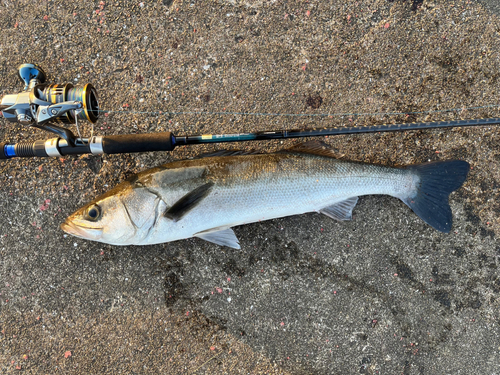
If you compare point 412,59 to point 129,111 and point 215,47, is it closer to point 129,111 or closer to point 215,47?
point 215,47

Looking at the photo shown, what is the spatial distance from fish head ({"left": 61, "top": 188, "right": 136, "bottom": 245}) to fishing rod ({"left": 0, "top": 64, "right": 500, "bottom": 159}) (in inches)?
16.5

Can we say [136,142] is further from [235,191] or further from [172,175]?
[235,191]

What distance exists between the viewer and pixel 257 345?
278cm

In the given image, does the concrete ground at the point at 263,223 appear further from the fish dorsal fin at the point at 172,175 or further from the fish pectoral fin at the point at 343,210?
the fish dorsal fin at the point at 172,175

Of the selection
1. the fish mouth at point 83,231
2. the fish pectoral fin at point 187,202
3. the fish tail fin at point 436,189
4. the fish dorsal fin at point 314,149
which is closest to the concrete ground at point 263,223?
the fish tail fin at point 436,189

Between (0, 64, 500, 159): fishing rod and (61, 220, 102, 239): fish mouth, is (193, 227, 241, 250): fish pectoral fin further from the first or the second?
(61, 220, 102, 239): fish mouth

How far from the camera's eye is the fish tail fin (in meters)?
2.55

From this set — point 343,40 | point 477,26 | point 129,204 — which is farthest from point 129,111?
point 477,26

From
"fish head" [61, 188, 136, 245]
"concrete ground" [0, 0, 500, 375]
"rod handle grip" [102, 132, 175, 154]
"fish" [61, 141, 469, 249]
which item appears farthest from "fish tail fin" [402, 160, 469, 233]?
"fish head" [61, 188, 136, 245]

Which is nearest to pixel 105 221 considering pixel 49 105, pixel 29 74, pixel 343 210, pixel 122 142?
pixel 122 142

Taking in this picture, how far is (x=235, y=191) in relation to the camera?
7.88 feet

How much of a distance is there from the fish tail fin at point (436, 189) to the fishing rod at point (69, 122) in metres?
0.37

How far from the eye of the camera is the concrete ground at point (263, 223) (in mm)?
2779

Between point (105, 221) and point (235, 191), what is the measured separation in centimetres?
110
